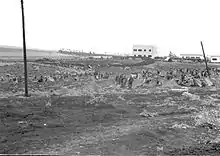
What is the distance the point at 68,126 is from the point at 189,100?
1335 centimetres

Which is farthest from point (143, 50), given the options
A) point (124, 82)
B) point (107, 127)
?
point (107, 127)

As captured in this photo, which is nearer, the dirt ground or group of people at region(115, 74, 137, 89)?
the dirt ground

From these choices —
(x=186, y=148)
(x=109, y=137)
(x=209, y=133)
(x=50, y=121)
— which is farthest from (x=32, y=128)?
(x=209, y=133)

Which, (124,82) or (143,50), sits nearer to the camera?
(124,82)

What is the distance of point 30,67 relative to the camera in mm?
39906

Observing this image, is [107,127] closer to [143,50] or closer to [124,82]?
[124,82]

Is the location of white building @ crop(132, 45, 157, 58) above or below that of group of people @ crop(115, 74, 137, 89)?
above

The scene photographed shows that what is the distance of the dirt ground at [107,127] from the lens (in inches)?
408

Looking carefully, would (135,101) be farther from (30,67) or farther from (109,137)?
(30,67)

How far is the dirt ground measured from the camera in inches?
408

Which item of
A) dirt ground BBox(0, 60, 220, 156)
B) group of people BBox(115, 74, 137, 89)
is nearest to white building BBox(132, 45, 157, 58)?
group of people BBox(115, 74, 137, 89)

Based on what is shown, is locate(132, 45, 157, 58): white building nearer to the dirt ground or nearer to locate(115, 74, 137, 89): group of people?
locate(115, 74, 137, 89): group of people

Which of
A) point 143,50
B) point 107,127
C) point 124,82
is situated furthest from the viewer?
point 143,50

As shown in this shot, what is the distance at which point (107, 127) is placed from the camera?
13609 mm
